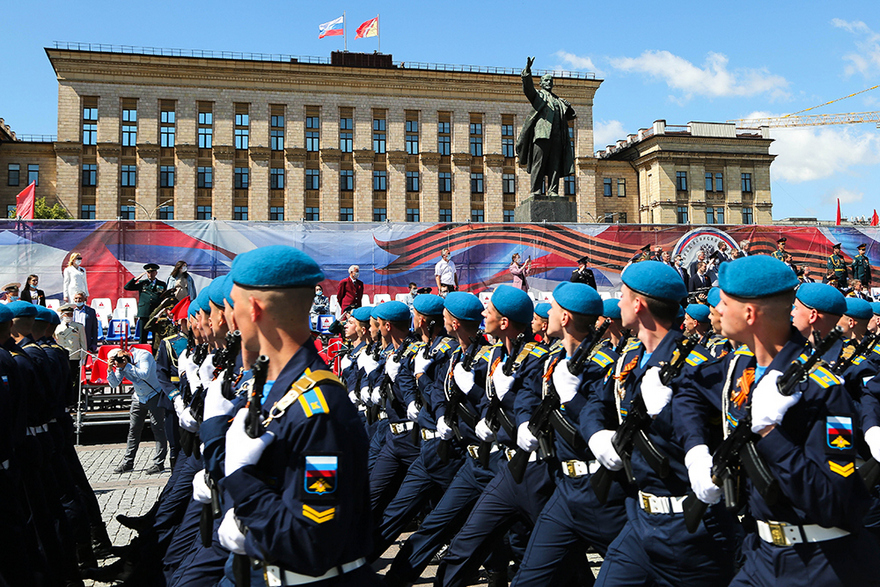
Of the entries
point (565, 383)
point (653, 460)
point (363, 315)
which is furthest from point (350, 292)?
point (653, 460)

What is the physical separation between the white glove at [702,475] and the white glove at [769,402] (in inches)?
11.2

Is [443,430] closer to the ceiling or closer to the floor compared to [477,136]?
closer to the floor

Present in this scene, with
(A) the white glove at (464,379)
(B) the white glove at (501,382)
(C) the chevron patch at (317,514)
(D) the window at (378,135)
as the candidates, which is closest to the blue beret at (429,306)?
(A) the white glove at (464,379)

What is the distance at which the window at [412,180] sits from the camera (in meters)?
58.0

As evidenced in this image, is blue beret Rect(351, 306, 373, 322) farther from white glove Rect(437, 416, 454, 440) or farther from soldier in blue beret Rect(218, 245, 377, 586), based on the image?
soldier in blue beret Rect(218, 245, 377, 586)

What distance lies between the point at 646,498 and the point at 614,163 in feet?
212

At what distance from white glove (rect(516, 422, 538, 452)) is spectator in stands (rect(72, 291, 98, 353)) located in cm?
1155

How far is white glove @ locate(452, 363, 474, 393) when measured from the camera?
18.1ft

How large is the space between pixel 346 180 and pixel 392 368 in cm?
5129

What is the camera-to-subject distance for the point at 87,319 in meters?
14.2

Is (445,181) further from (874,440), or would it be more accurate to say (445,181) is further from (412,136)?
(874,440)

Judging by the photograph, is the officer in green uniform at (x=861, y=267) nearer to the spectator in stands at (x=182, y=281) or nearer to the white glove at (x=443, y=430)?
the spectator in stands at (x=182, y=281)

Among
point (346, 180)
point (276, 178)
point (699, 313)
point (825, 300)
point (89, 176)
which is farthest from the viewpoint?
point (346, 180)

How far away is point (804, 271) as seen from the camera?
18.1 m
